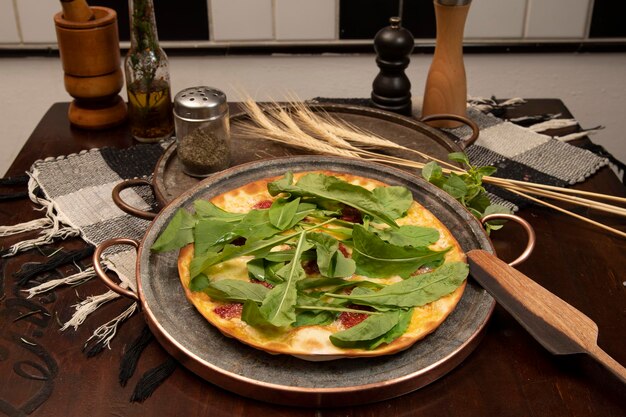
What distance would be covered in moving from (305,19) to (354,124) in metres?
0.66

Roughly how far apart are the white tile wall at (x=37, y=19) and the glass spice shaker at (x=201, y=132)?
2.91ft

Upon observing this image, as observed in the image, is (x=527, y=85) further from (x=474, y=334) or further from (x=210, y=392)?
(x=210, y=392)

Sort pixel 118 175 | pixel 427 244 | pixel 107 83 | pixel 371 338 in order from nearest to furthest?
pixel 371 338 → pixel 427 244 → pixel 118 175 → pixel 107 83

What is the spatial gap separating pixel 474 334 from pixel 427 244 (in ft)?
0.46

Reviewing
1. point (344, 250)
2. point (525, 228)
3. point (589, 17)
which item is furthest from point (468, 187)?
point (589, 17)

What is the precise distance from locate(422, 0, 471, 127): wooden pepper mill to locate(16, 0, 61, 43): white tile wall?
101 cm

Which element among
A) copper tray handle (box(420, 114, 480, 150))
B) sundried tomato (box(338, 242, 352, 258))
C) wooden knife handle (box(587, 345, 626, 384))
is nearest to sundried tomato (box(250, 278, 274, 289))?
sundried tomato (box(338, 242, 352, 258))

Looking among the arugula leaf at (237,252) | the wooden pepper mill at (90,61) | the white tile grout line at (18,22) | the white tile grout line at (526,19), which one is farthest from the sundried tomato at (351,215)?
the white tile grout line at (18,22)

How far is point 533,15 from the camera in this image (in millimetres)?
1934

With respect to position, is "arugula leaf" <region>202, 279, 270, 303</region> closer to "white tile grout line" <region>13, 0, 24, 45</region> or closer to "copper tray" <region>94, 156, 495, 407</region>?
"copper tray" <region>94, 156, 495, 407</region>

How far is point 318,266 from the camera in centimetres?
86

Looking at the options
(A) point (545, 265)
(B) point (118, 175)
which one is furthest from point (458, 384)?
(B) point (118, 175)

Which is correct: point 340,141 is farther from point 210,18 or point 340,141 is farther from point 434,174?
point 210,18

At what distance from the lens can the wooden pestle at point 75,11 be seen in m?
1.31
